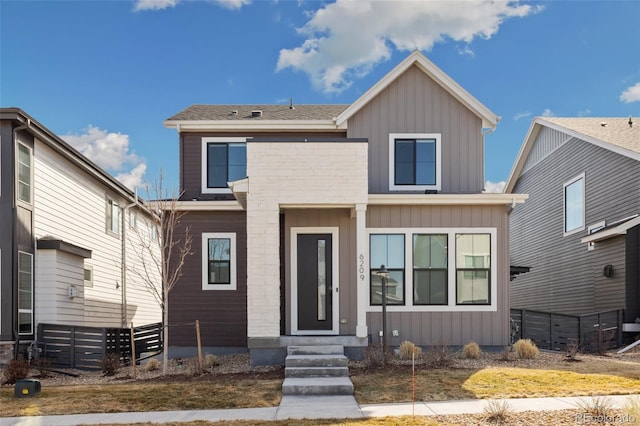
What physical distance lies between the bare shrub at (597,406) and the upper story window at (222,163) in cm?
952

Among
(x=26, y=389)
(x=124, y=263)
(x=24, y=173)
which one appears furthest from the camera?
(x=124, y=263)

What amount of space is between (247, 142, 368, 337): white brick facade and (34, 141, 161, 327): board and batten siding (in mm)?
6130

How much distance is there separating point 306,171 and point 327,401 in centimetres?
483

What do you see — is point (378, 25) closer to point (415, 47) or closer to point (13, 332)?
Result: point (415, 47)

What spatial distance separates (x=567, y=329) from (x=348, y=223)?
668cm

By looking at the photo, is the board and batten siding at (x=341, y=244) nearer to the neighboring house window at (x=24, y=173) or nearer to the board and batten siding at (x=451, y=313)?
the board and batten siding at (x=451, y=313)

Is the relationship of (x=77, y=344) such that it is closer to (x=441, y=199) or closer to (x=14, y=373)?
(x=14, y=373)

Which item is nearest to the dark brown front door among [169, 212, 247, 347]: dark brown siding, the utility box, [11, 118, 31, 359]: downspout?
[169, 212, 247, 347]: dark brown siding

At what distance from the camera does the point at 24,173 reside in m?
13.4

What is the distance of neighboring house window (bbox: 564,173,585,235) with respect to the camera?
18.1 metres

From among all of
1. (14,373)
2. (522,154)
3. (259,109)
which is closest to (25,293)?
(14,373)

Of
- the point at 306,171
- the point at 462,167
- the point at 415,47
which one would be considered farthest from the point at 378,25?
the point at 306,171

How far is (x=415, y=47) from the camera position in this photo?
45.3 feet

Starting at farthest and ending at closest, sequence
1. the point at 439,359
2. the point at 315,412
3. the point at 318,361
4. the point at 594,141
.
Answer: the point at 594,141 < the point at 439,359 < the point at 318,361 < the point at 315,412
